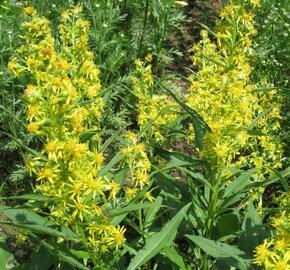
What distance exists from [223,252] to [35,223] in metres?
0.91

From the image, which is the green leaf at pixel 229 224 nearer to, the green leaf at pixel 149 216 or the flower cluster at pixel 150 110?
the green leaf at pixel 149 216

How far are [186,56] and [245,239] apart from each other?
361 cm

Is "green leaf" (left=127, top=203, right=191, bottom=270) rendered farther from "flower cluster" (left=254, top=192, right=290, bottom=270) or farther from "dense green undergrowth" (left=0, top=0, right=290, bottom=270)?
"flower cluster" (left=254, top=192, right=290, bottom=270)

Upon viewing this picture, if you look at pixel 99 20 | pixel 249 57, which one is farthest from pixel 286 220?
pixel 99 20

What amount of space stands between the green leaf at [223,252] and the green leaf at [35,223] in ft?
1.94

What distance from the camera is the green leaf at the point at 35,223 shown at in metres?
2.61

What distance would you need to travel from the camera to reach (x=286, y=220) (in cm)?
244

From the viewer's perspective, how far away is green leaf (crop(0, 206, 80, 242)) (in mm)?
2611

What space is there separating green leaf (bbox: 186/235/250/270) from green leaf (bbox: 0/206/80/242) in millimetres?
591

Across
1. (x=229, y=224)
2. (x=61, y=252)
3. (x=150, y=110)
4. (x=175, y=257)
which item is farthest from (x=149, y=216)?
(x=150, y=110)

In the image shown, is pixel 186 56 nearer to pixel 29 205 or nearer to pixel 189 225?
pixel 189 225

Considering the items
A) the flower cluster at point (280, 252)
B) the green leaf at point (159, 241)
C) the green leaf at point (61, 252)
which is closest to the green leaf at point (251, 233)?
the green leaf at point (159, 241)

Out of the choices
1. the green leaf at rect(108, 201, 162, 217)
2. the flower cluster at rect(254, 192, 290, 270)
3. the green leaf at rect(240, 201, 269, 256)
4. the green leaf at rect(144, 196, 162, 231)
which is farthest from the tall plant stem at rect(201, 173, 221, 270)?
the flower cluster at rect(254, 192, 290, 270)

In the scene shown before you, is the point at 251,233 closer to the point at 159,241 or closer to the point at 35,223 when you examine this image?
the point at 159,241
